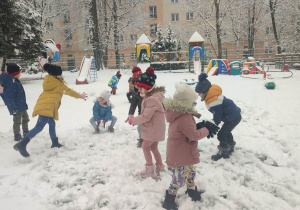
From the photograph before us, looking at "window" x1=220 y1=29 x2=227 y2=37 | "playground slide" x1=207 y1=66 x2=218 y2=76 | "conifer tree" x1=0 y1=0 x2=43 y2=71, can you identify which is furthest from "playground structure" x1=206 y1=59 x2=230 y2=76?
"window" x1=220 y1=29 x2=227 y2=37

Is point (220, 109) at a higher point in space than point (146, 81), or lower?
lower

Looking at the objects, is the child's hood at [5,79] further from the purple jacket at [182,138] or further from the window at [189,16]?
the window at [189,16]

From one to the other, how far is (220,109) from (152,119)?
48.7 inches

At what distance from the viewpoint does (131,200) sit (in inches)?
122

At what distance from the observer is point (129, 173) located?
3791 mm

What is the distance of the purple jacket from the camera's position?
9.42ft

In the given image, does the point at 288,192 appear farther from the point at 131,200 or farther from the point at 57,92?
the point at 57,92

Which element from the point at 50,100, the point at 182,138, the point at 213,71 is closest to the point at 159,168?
the point at 182,138

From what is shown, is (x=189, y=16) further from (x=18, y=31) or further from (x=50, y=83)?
(x=50, y=83)

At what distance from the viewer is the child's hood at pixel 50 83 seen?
4.69 meters

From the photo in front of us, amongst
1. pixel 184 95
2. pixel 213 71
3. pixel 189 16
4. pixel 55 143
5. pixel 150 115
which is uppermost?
pixel 189 16

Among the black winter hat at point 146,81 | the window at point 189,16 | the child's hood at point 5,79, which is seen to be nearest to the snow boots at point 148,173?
the black winter hat at point 146,81

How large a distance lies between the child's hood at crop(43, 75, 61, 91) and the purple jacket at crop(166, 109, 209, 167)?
110 inches

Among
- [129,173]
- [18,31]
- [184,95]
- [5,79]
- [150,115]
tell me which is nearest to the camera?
[184,95]
